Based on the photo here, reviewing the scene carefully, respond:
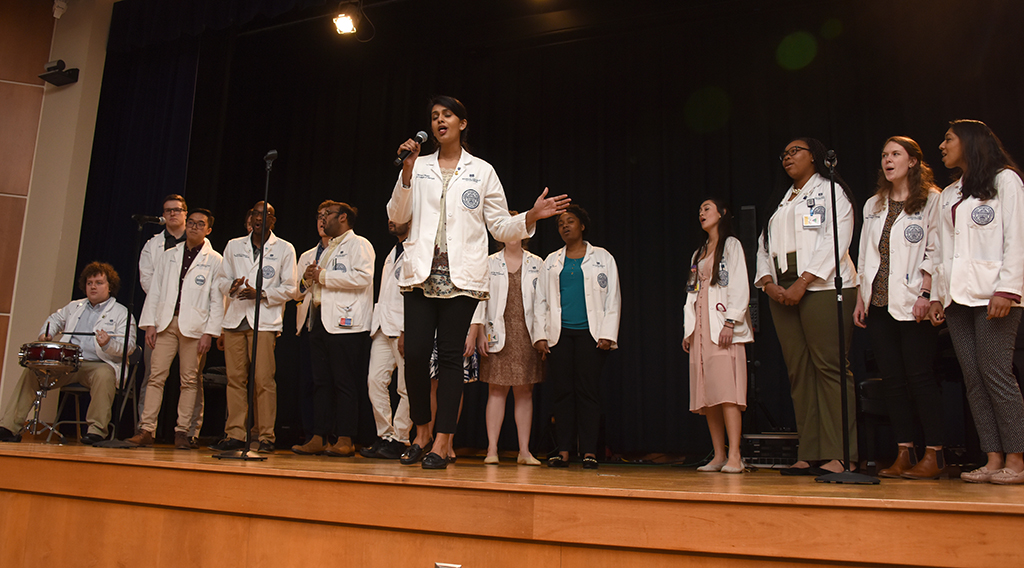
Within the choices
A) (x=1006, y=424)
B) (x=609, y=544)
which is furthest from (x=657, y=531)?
(x=1006, y=424)

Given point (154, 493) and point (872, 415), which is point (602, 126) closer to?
point (872, 415)

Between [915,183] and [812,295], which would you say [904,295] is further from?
[915,183]

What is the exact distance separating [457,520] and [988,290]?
89.4 inches

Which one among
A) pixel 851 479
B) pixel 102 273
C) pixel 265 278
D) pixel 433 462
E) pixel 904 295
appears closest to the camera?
pixel 851 479

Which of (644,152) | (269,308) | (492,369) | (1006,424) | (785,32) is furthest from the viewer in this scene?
(644,152)

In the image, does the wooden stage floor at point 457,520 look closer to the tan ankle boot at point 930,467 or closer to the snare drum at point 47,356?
the tan ankle boot at point 930,467

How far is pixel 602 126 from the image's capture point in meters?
6.20

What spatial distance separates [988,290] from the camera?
271 centimetres

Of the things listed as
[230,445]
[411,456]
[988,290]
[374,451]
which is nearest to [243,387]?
[230,445]

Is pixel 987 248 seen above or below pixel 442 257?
above

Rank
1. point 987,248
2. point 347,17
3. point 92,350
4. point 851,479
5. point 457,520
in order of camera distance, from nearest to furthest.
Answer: point 457,520
point 851,479
point 987,248
point 92,350
point 347,17

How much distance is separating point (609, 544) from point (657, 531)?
0.45ft

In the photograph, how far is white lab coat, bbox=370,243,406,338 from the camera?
13.7 feet

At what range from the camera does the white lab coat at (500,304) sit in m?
3.78
